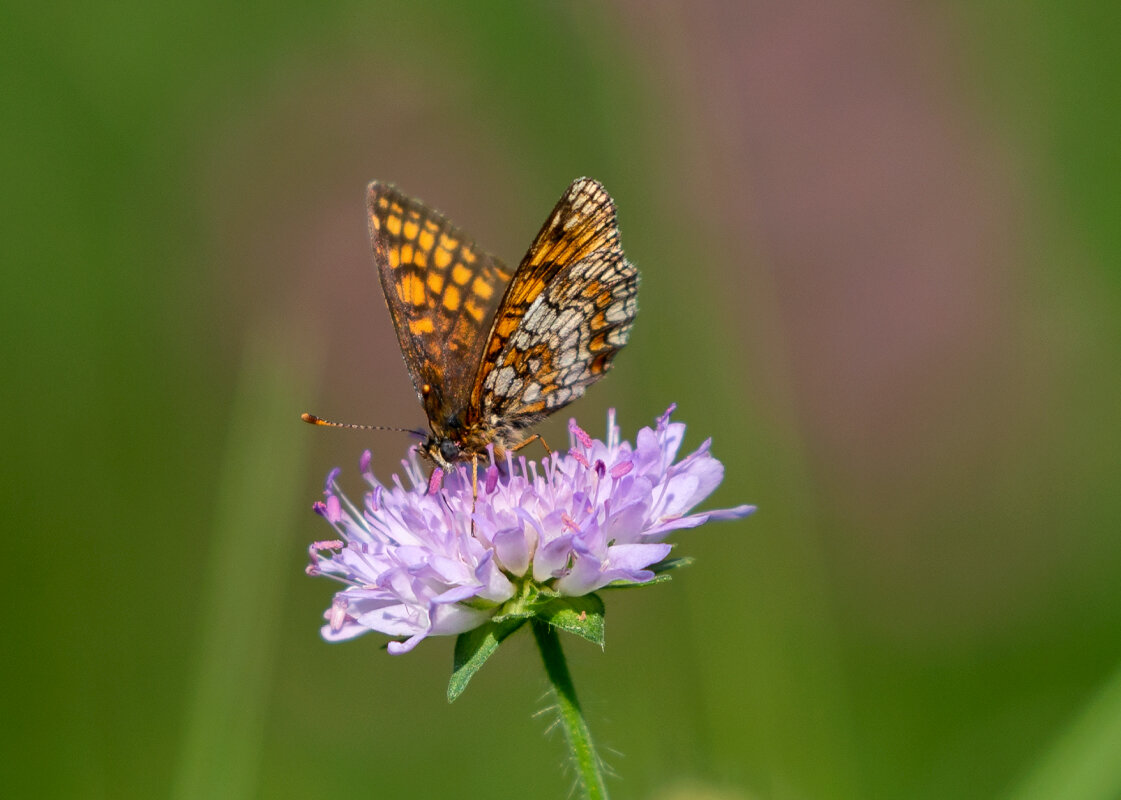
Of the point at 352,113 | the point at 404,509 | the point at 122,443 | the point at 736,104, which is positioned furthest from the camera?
the point at 352,113

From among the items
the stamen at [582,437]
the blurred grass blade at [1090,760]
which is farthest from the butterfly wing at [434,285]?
the blurred grass blade at [1090,760]

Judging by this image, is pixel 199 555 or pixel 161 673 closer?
pixel 161 673

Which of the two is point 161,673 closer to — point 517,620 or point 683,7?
point 517,620

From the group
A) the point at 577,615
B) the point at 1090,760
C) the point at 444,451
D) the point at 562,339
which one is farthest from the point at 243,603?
the point at 1090,760

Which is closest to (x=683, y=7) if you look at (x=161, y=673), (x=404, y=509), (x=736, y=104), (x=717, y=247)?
(x=736, y=104)

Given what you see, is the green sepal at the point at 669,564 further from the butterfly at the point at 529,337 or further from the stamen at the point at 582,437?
the butterfly at the point at 529,337

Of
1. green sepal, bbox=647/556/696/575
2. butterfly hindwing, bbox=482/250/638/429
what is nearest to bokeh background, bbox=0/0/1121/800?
butterfly hindwing, bbox=482/250/638/429
